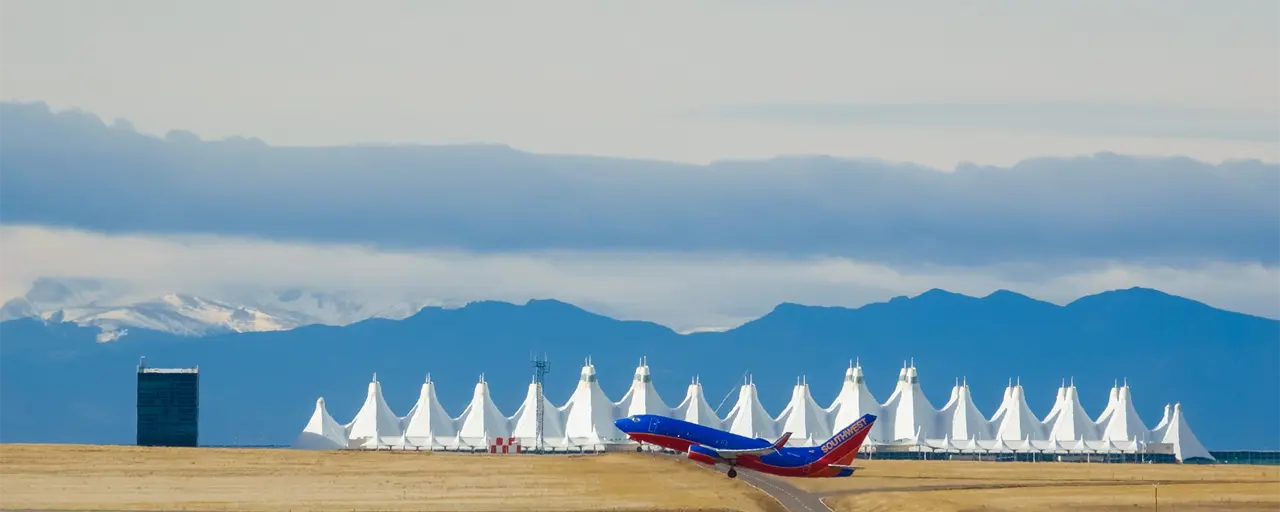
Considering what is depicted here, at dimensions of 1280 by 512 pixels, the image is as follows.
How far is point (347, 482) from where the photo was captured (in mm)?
109875

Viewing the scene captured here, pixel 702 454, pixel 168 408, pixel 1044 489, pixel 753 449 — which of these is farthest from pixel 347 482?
pixel 168 408

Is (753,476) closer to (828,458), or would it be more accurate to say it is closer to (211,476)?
(828,458)

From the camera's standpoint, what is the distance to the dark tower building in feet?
556

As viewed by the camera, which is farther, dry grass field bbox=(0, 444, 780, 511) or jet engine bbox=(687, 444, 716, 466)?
jet engine bbox=(687, 444, 716, 466)

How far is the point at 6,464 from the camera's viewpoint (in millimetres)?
121000

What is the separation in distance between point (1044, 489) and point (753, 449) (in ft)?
51.9

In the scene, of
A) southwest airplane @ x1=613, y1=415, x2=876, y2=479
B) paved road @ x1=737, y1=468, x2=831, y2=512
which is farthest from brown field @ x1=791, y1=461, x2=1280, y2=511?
southwest airplane @ x1=613, y1=415, x2=876, y2=479

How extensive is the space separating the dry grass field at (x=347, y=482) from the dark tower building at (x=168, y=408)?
2401 cm

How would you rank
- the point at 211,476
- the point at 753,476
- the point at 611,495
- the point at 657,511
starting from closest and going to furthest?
the point at 657,511
the point at 611,495
the point at 211,476
the point at 753,476

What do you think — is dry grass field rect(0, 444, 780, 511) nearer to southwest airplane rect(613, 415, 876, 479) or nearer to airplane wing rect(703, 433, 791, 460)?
airplane wing rect(703, 433, 791, 460)

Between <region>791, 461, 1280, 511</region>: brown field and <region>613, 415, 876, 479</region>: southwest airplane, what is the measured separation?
1.39 m

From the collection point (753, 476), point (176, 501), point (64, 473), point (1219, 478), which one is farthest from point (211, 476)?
point (1219, 478)

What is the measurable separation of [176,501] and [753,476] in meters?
43.5

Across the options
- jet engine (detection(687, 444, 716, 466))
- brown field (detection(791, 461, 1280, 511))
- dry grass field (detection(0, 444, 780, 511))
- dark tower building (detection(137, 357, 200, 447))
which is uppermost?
dark tower building (detection(137, 357, 200, 447))
